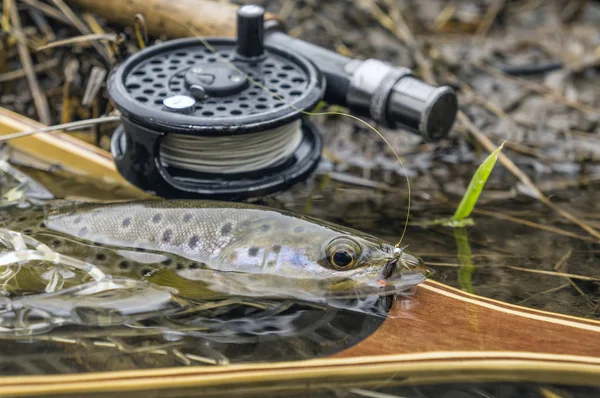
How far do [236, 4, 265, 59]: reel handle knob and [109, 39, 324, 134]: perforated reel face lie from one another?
1.7 inches

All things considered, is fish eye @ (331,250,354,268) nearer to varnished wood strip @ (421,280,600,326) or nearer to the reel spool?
varnished wood strip @ (421,280,600,326)

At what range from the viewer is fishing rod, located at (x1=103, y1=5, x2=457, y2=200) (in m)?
2.42

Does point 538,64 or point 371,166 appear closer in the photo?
point 371,166

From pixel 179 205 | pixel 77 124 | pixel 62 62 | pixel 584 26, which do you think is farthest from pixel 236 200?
pixel 584 26

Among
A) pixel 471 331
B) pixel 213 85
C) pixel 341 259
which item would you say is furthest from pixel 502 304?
pixel 213 85

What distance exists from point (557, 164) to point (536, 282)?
47.5 inches

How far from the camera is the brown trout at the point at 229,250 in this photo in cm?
208

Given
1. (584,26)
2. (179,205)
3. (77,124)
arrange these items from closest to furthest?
(179,205), (77,124), (584,26)

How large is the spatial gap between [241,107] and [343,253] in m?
0.72

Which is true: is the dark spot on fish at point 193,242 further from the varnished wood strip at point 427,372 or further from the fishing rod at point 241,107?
the varnished wood strip at point 427,372

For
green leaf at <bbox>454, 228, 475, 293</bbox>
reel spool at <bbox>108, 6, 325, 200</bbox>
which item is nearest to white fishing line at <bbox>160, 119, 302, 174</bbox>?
reel spool at <bbox>108, 6, 325, 200</bbox>

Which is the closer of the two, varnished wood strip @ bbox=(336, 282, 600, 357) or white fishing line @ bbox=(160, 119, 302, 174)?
varnished wood strip @ bbox=(336, 282, 600, 357)

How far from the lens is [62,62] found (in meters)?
3.66

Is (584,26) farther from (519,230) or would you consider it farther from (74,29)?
(74,29)
